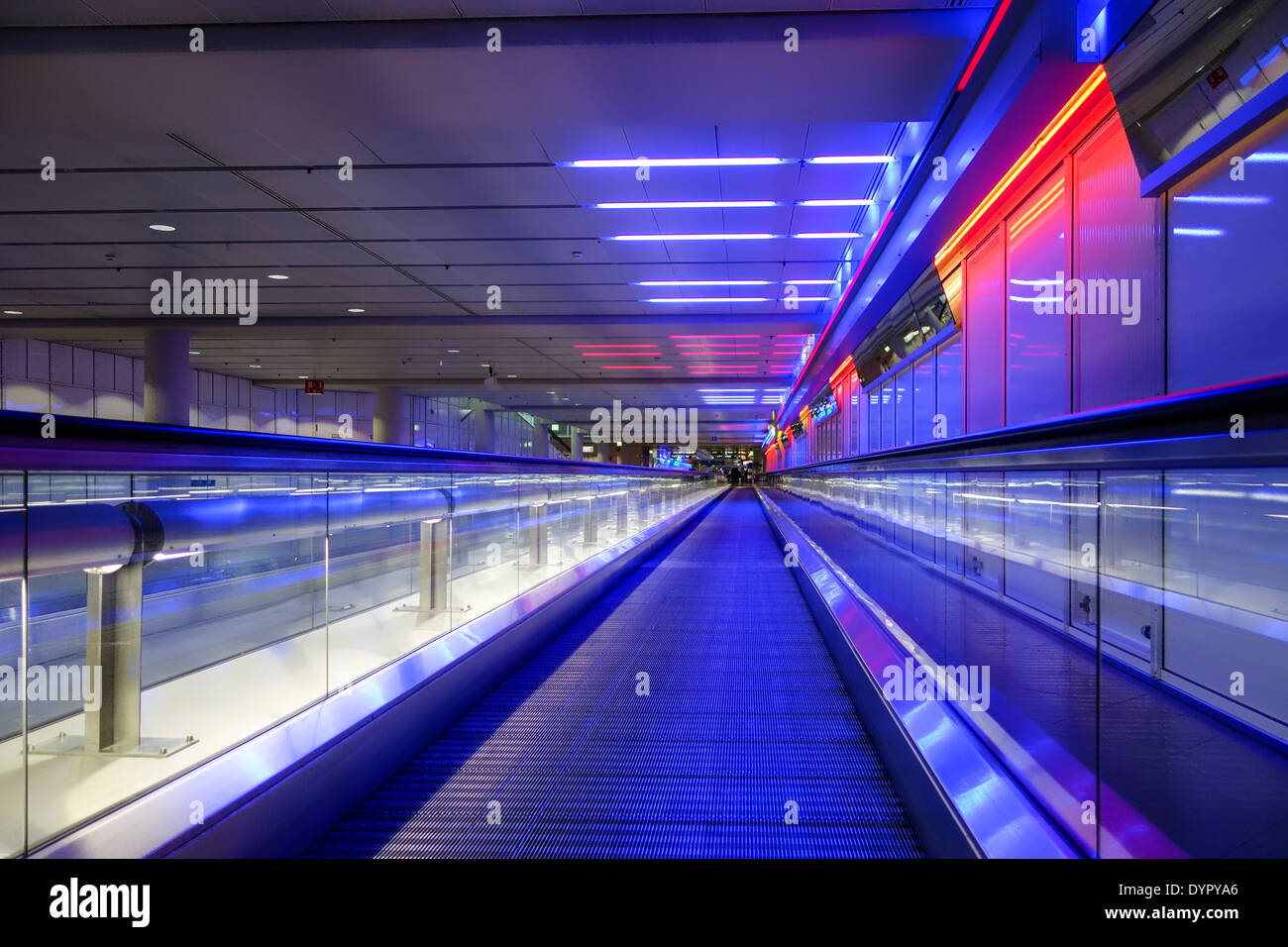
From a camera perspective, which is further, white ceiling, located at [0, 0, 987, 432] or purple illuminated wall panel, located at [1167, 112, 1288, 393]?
white ceiling, located at [0, 0, 987, 432]

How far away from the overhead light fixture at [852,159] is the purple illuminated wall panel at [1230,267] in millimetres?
3543

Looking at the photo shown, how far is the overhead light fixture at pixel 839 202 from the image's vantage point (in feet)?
30.0

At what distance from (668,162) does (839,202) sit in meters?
2.66

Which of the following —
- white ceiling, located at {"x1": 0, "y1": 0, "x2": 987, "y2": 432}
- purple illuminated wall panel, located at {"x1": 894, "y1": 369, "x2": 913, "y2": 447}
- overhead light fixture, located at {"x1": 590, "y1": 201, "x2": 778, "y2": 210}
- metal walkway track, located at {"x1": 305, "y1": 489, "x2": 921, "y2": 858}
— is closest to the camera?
metal walkway track, located at {"x1": 305, "y1": 489, "x2": 921, "y2": 858}

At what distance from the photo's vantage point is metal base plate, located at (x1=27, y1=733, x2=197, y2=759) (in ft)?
5.14

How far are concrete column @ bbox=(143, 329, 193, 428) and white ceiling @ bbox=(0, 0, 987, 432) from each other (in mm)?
458

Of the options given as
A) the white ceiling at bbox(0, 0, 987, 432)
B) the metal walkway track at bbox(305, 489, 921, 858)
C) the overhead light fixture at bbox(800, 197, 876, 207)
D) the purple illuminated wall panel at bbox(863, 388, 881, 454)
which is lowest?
the metal walkway track at bbox(305, 489, 921, 858)

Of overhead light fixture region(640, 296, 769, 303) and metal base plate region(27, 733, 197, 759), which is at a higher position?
overhead light fixture region(640, 296, 769, 303)

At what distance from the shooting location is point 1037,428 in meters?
2.00

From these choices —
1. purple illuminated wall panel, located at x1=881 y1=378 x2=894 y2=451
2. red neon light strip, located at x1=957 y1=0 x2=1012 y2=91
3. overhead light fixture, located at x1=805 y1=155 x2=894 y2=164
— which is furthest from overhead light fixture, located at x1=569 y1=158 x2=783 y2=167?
purple illuminated wall panel, located at x1=881 y1=378 x2=894 y2=451

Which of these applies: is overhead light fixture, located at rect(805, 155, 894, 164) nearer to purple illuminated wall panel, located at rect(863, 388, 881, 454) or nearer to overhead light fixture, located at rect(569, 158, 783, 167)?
overhead light fixture, located at rect(569, 158, 783, 167)

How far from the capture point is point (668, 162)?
26.2 ft

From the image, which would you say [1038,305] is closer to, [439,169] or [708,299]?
[439,169]
